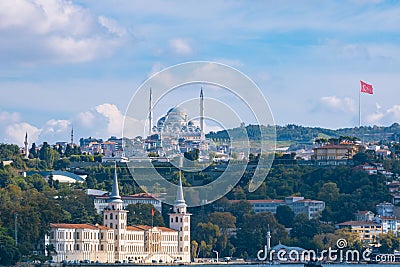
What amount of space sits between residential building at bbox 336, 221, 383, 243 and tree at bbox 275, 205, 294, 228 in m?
3.69

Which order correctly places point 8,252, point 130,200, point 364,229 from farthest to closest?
1. point 130,200
2. point 364,229
3. point 8,252

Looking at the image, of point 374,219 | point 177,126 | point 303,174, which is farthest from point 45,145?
point 374,219

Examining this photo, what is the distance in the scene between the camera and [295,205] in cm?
11288

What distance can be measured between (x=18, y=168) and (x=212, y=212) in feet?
90.4

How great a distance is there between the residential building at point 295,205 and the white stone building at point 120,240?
53.4 ft

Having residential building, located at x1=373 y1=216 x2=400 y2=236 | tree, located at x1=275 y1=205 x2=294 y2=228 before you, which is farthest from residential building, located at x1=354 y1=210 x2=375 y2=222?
tree, located at x1=275 y1=205 x2=294 y2=228

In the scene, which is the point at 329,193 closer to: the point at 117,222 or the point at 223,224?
the point at 223,224

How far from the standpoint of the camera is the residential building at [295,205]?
111 metres

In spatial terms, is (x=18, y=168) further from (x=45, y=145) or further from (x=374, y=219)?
(x=374, y=219)

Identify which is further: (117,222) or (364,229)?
(364,229)

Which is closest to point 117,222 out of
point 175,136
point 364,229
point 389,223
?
point 364,229

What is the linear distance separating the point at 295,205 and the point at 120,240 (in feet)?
92.0

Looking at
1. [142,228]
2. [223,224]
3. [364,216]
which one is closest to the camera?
[142,228]

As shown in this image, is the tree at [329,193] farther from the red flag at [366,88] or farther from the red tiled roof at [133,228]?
the red tiled roof at [133,228]
